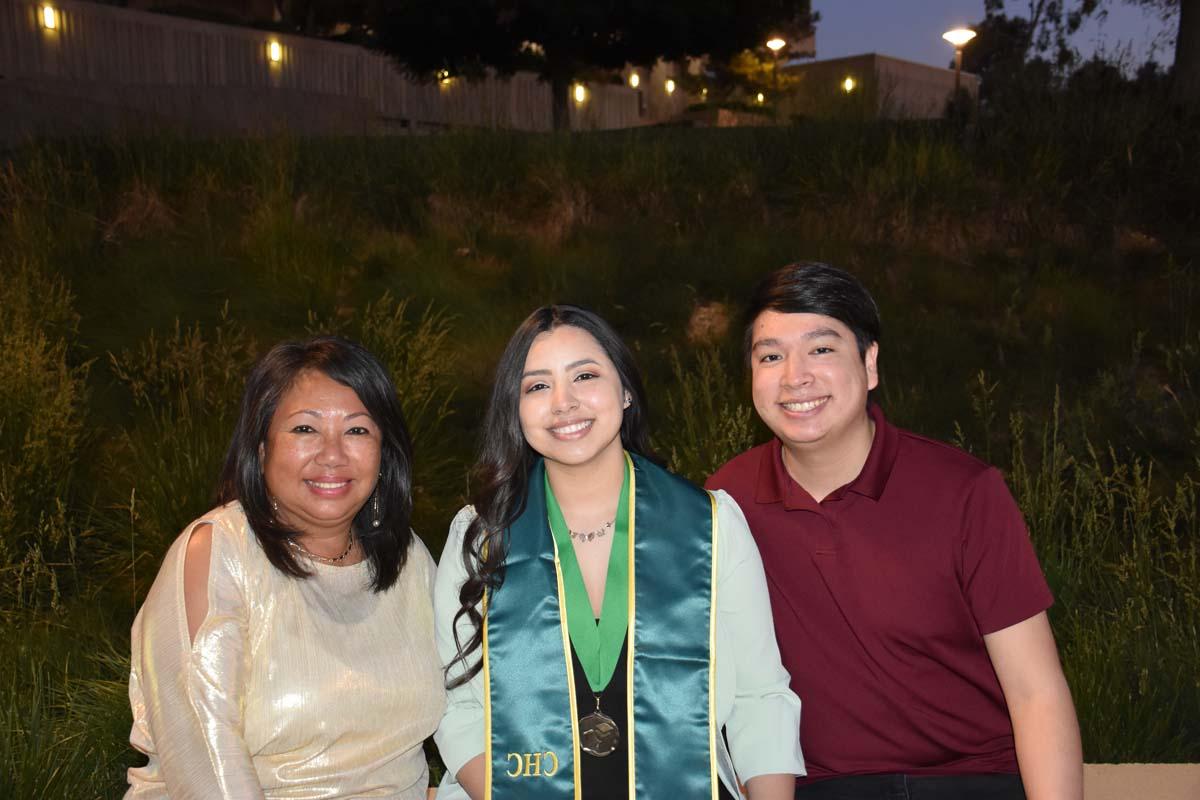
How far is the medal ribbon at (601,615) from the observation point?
263cm

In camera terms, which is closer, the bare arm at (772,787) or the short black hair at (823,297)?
the bare arm at (772,787)

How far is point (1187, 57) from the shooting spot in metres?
10.2

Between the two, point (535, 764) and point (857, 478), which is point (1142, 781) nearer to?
point (857, 478)

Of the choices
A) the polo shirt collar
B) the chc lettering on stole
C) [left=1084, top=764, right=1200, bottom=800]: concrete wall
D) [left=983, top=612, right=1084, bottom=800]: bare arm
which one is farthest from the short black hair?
[left=1084, top=764, right=1200, bottom=800]: concrete wall

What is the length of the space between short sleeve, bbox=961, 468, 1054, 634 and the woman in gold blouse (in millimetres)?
1316

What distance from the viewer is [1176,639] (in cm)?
383

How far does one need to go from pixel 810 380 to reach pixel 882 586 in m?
0.52

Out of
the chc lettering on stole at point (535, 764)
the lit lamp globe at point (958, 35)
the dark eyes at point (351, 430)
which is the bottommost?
the chc lettering on stole at point (535, 764)

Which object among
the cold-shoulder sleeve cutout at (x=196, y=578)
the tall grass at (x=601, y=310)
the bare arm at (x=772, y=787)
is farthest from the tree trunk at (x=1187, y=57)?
the cold-shoulder sleeve cutout at (x=196, y=578)

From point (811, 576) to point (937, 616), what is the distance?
1.01 feet

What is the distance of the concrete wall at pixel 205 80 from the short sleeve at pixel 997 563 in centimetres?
1251

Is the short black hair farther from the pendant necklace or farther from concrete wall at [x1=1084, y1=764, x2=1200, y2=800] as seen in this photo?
concrete wall at [x1=1084, y1=764, x2=1200, y2=800]

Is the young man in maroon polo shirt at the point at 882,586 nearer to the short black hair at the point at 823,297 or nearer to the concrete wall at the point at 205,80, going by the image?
the short black hair at the point at 823,297

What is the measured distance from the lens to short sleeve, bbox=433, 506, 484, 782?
266cm
